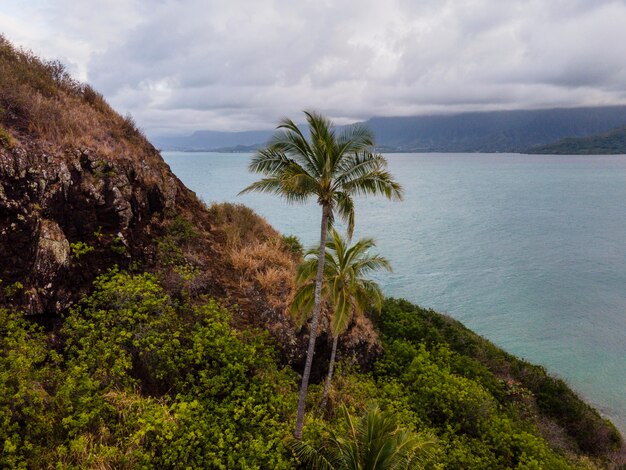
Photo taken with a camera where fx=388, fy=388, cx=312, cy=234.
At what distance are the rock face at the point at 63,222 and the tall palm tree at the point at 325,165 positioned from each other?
878 cm

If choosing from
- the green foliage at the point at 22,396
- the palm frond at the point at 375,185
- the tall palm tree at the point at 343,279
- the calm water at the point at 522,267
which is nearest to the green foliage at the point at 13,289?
the green foliage at the point at 22,396

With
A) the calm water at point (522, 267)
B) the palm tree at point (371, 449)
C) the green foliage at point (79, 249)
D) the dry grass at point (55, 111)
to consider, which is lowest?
→ the calm water at point (522, 267)

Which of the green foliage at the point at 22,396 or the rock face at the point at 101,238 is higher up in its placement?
the rock face at the point at 101,238

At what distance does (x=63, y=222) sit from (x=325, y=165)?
11.4m

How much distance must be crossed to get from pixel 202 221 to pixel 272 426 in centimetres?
1297

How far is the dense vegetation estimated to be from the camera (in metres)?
10.3

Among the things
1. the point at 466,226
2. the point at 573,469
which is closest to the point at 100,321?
the point at 573,469

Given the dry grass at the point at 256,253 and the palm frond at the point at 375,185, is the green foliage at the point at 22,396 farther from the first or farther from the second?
the palm frond at the point at 375,185

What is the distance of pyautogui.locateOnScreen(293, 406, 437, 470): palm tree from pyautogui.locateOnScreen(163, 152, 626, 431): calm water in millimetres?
23934

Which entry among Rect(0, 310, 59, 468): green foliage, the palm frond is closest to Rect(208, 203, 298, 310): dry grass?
the palm frond

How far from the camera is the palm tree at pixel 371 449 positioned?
10.3 meters

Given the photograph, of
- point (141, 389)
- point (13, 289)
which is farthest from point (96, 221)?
point (141, 389)

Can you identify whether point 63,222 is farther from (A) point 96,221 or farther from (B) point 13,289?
(B) point 13,289

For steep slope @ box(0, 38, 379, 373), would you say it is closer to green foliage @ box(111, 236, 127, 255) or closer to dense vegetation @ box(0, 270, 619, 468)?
green foliage @ box(111, 236, 127, 255)
